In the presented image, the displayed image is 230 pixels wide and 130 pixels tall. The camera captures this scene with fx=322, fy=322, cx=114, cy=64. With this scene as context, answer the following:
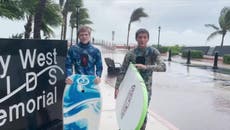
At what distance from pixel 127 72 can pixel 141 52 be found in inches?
13.2

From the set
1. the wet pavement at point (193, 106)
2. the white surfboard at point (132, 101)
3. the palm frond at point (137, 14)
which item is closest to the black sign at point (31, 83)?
the white surfboard at point (132, 101)

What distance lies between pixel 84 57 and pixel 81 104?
664mm

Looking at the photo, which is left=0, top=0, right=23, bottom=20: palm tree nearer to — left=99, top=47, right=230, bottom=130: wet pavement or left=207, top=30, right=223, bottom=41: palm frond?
left=99, top=47, right=230, bottom=130: wet pavement

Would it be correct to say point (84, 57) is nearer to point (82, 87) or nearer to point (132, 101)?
point (82, 87)

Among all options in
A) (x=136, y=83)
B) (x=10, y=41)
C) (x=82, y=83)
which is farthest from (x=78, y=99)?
(x=10, y=41)

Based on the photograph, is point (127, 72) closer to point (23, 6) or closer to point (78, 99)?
point (78, 99)

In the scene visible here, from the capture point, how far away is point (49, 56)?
15.1ft

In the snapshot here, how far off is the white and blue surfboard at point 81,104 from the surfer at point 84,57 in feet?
0.52

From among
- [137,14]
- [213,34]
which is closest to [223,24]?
[213,34]

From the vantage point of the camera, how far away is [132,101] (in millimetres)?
3988

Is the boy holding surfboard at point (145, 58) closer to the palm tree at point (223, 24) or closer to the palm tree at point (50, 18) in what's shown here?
the palm tree at point (50, 18)

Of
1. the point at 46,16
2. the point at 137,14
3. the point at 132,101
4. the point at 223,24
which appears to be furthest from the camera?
the point at 137,14

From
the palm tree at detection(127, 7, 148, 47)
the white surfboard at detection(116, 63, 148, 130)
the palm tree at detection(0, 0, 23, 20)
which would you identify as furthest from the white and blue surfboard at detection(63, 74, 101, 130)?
the palm tree at detection(127, 7, 148, 47)

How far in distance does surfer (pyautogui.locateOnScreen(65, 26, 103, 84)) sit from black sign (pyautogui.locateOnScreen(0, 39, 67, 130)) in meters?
0.28
